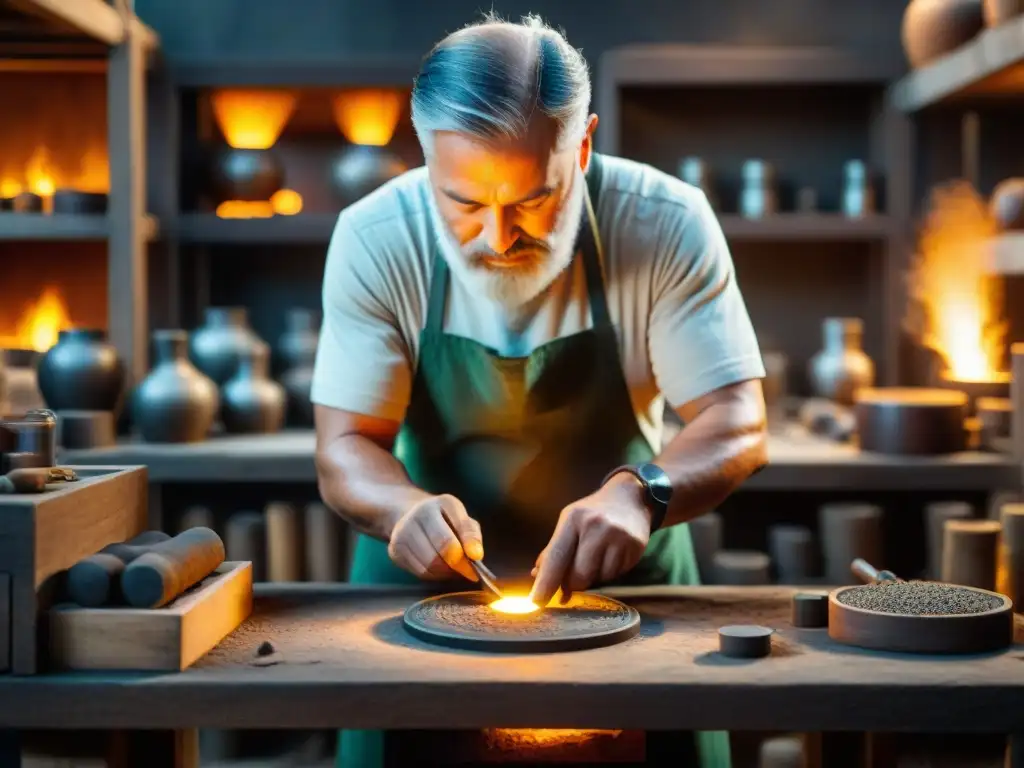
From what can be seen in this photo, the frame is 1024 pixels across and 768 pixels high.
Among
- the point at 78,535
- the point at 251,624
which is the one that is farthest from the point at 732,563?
the point at 78,535

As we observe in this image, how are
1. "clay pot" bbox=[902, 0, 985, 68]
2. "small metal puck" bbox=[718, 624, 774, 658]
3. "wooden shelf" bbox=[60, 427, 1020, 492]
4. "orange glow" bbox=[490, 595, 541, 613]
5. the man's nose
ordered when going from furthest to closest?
"clay pot" bbox=[902, 0, 985, 68] → "wooden shelf" bbox=[60, 427, 1020, 492] → the man's nose → "orange glow" bbox=[490, 595, 541, 613] → "small metal puck" bbox=[718, 624, 774, 658]

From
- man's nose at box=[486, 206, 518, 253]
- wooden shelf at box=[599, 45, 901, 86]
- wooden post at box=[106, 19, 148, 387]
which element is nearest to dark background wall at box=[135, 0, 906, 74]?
wooden shelf at box=[599, 45, 901, 86]

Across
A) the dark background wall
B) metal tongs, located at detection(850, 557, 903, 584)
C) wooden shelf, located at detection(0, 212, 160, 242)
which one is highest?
the dark background wall

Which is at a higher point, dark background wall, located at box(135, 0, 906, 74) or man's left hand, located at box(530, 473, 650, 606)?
dark background wall, located at box(135, 0, 906, 74)

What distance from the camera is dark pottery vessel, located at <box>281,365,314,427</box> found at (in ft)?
16.1

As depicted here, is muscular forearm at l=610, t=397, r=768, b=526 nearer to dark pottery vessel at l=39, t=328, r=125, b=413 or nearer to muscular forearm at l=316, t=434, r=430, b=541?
muscular forearm at l=316, t=434, r=430, b=541

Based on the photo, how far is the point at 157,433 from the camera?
4.38 meters

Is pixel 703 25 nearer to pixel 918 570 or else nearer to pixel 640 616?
pixel 918 570

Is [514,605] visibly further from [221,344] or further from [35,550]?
[221,344]

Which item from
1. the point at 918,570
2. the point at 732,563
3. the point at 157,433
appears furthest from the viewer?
the point at 918,570

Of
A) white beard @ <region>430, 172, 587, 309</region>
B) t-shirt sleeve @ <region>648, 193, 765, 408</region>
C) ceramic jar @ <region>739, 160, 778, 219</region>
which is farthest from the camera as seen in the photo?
ceramic jar @ <region>739, 160, 778, 219</region>

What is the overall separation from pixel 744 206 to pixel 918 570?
4.74 ft

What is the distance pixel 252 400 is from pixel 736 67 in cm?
209

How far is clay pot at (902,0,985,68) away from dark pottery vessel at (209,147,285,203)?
91.5 inches
